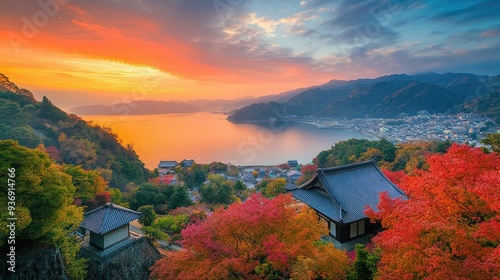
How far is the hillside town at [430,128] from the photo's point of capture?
57.4 meters

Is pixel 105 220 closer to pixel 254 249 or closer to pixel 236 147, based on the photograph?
pixel 254 249

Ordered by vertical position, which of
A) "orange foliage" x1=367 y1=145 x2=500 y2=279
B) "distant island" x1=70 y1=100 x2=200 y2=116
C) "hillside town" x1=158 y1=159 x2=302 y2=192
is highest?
"distant island" x1=70 y1=100 x2=200 y2=116

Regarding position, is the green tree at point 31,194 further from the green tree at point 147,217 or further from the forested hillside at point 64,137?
the forested hillside at point 64,137

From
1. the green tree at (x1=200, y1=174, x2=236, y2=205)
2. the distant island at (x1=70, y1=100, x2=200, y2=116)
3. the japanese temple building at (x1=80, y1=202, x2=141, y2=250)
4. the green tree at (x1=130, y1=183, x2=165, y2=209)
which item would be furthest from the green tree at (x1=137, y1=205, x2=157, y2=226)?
the distant island at (x1=70, y1=100, x2=200, y2=116)

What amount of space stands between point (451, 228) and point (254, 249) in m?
4.86

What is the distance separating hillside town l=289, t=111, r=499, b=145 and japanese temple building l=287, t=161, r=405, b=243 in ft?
166

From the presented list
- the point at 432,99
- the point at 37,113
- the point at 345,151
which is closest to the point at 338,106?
the point at 432,99

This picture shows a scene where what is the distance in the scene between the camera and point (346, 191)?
11484mm

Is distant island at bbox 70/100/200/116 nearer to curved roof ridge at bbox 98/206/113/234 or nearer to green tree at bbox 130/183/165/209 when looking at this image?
green tree at bbox 130/183/165/209

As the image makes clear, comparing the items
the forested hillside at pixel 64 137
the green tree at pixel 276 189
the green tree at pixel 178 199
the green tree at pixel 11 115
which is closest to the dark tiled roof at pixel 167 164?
the forested hillside at pixel 64 137

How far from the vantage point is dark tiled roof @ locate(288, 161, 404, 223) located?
10.7 metres

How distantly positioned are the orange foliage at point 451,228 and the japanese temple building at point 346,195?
11.7 ft

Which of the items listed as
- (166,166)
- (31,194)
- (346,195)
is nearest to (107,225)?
(31,194)

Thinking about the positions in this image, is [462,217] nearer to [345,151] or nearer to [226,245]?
[226,245]
